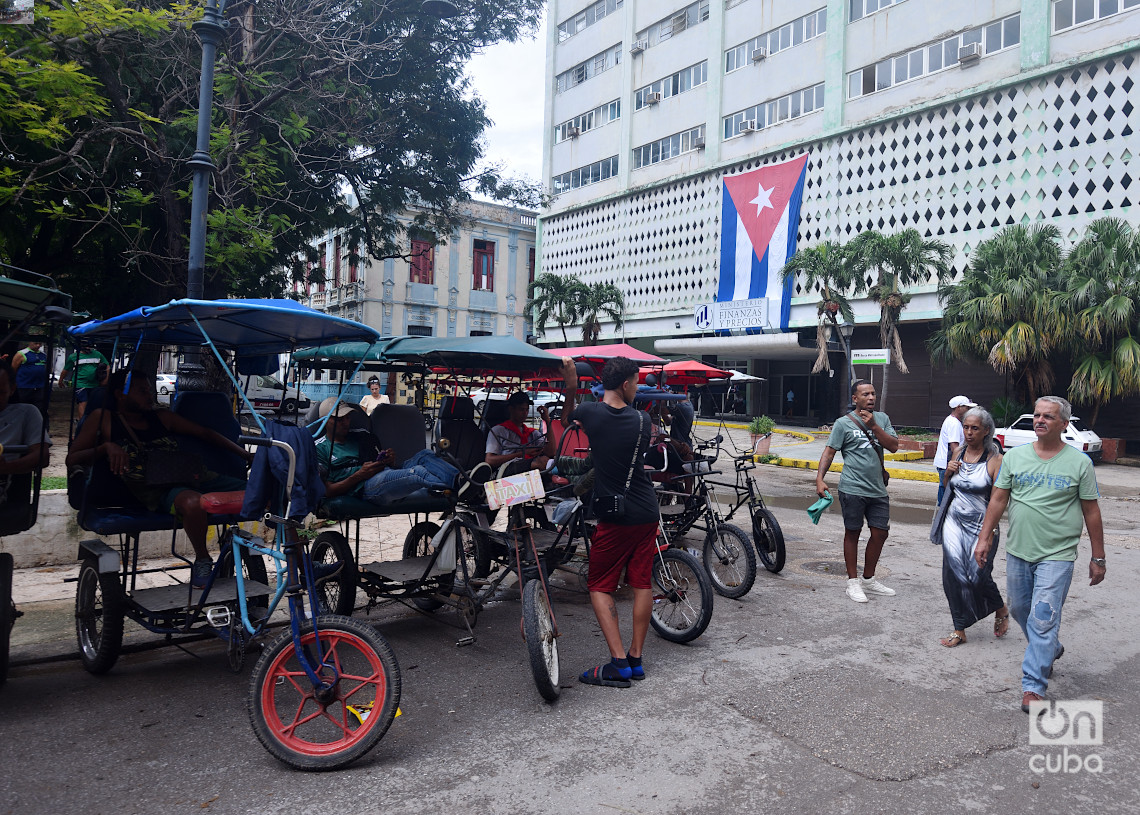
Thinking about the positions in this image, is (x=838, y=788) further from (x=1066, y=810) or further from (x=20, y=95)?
(x=20, y=95)

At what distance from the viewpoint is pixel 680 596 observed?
18.9 ft

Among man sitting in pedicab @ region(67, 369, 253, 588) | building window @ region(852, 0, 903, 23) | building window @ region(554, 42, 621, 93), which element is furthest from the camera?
building window @ region(554, 42, 621, 93)

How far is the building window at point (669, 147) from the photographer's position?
3853cm

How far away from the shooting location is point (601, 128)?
145 feet

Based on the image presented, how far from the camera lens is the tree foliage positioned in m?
9.34

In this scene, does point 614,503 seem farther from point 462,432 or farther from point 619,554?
point 462,432

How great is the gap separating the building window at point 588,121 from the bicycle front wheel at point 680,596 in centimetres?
4070

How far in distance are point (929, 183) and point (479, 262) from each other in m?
26.7

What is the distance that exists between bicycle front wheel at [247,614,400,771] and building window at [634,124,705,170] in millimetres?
37461

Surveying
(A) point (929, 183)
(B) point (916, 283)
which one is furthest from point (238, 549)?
(A) point (929, 183)

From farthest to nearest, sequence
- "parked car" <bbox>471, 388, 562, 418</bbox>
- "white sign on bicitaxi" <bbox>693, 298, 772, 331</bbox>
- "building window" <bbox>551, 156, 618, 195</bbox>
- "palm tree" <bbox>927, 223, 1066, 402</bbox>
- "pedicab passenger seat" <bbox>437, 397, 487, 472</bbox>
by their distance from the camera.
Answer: "building window" <bbox>551, 156, 618, 195</bbox> → "white sign on bicitaxi" <bbox>693, 298, 772, 331</bbox> → "palm tree" <bbox>927, 223, 1066, 402</bbox> → "parked car" <bbox>471, 388, 562, 418</bbox> → "pedicab passenger seat" <bbox>437, 397, 487, 472</bbox>

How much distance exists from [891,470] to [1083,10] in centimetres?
1714

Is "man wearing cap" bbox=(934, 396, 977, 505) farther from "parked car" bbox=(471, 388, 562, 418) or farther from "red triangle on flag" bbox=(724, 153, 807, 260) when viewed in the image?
"red triangle on flag" bbox=(724, 153, 807, 260)


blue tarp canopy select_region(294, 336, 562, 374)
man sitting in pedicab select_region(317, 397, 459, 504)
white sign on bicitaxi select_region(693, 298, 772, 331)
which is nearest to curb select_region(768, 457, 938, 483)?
blue tarp canopy select_region(294, 336, 562, 374)
